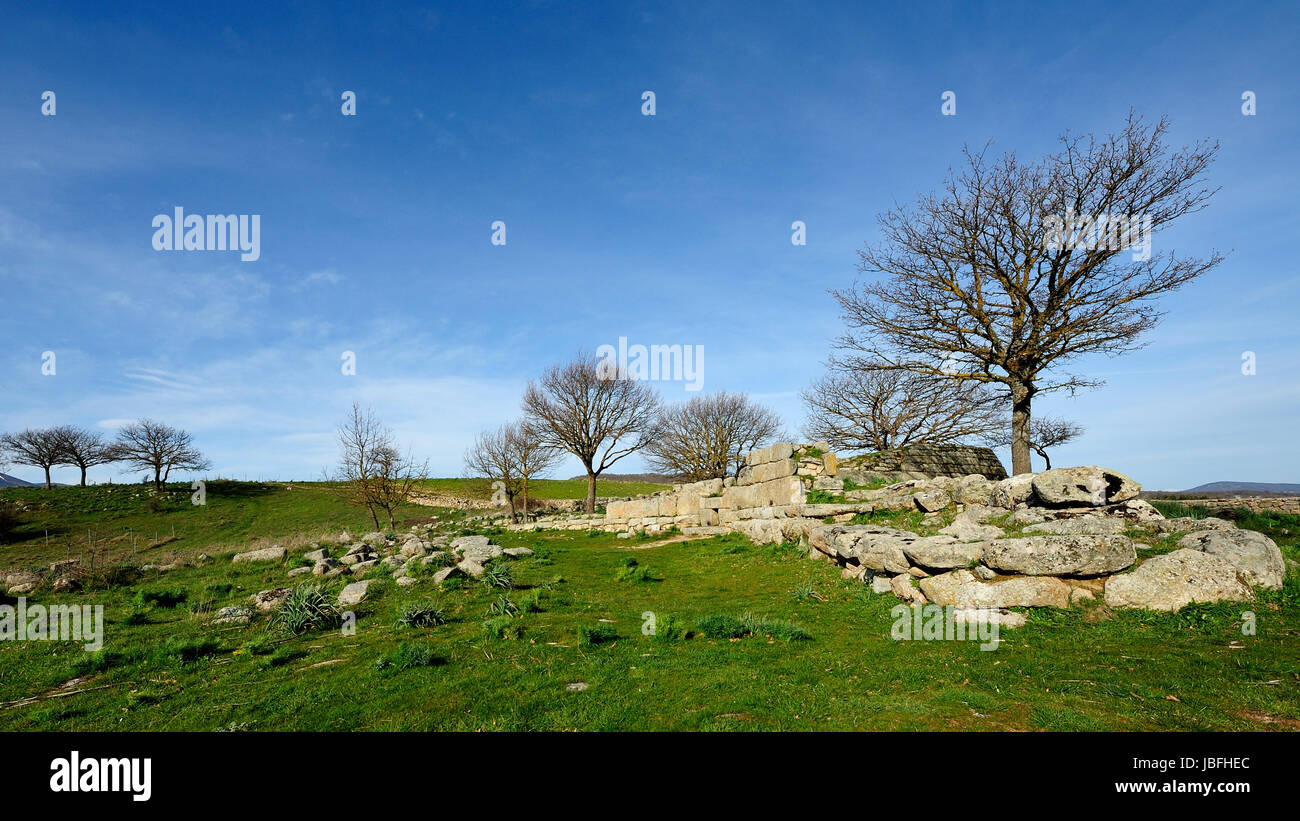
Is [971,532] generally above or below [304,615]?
above

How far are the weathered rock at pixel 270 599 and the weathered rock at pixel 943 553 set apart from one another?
42.9 feet

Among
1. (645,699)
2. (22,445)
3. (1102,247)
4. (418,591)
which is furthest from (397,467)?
(22,445)

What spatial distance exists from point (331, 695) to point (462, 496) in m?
53.6

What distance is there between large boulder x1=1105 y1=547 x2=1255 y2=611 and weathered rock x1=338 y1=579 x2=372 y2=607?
14.0 meters

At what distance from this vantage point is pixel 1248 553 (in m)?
8.25

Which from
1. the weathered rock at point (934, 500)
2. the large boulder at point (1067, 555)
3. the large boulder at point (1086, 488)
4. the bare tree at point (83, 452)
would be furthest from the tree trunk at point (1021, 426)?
the bare tree at point (83, 452)

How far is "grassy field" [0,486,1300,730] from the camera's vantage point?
537 centimetres

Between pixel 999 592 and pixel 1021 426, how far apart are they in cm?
1312

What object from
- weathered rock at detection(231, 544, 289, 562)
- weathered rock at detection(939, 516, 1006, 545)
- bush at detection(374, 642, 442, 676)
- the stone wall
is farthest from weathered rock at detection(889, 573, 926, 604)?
weathered rock at detection(231, 544, 289, 562)

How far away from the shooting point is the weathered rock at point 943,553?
388 inches

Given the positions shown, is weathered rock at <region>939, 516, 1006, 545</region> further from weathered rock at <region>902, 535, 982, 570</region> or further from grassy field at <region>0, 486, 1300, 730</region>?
grassy field at <region>0, 486, 1300, 730</region>

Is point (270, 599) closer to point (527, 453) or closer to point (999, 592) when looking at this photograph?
point (999, 592)

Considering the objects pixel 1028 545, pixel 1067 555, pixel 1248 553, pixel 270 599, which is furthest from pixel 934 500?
pixel 270 599
